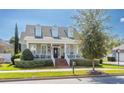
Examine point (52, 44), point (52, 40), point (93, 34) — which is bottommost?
point (52, 44)

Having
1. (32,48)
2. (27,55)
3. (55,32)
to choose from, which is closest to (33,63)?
(27,55)

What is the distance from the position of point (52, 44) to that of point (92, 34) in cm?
198

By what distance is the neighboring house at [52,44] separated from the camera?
54.0 ft

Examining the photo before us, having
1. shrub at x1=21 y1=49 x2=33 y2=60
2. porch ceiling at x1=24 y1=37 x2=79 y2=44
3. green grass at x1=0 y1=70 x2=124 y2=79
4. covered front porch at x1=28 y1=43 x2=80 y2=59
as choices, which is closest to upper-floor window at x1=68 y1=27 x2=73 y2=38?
porch ceiling at x1=24 y1=37 x2=79 y2=44

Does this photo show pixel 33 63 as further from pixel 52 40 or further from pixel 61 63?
pixel 52 40

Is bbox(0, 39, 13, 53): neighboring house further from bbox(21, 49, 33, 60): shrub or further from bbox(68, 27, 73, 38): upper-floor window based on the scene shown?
bbox(68, 27, 73, 38): upper-floor window

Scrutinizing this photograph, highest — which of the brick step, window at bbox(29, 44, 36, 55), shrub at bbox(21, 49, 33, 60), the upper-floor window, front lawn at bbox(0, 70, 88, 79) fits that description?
the upper-floor window

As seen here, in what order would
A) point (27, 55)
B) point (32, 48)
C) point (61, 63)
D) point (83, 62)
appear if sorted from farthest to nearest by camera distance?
point (61, 63)
point (83, 62)
point (32, 48)
point (27, 55)

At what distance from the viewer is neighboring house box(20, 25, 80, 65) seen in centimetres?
1645

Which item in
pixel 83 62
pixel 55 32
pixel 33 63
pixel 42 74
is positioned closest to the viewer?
pixel 42 74

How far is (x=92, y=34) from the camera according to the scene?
1677 centimetres

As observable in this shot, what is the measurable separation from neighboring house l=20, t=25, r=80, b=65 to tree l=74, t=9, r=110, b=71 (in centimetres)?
42

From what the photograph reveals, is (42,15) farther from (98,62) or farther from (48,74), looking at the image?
(98,62)

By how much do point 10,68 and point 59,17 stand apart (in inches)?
151
